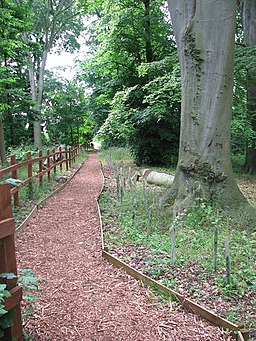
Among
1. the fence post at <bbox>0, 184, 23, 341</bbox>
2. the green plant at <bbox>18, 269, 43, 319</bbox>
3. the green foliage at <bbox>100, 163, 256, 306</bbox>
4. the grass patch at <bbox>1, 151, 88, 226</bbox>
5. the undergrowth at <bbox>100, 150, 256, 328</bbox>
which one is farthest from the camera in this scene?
the grass patch at <bbox>1, 151, 88, 226</bbox>

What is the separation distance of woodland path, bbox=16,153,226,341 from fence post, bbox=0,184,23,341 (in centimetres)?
42

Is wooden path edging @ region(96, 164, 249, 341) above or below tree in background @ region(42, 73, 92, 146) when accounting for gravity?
below

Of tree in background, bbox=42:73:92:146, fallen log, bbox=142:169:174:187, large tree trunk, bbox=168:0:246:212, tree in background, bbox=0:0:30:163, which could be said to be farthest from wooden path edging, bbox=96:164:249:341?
tree in background, bbox=42:73:92:146

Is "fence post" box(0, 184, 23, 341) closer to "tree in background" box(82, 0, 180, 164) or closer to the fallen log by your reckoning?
the fallen log

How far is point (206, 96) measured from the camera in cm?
507

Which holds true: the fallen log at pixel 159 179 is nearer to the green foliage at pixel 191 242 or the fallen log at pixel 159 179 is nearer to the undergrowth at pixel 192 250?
the green foliage at pixel 191 242

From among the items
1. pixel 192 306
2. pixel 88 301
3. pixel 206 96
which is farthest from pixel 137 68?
pixel 192 306

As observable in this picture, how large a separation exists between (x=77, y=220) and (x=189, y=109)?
3040 mm

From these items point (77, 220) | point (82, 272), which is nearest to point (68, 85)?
point (77, 220)

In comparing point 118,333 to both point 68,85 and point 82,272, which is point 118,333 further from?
point 68,85

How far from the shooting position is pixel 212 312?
2557mm

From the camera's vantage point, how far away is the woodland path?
2.42 metres

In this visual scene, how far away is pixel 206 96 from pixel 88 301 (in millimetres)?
3836

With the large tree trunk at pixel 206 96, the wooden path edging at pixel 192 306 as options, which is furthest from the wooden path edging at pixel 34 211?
the large tree trunk at pixel 206 96
